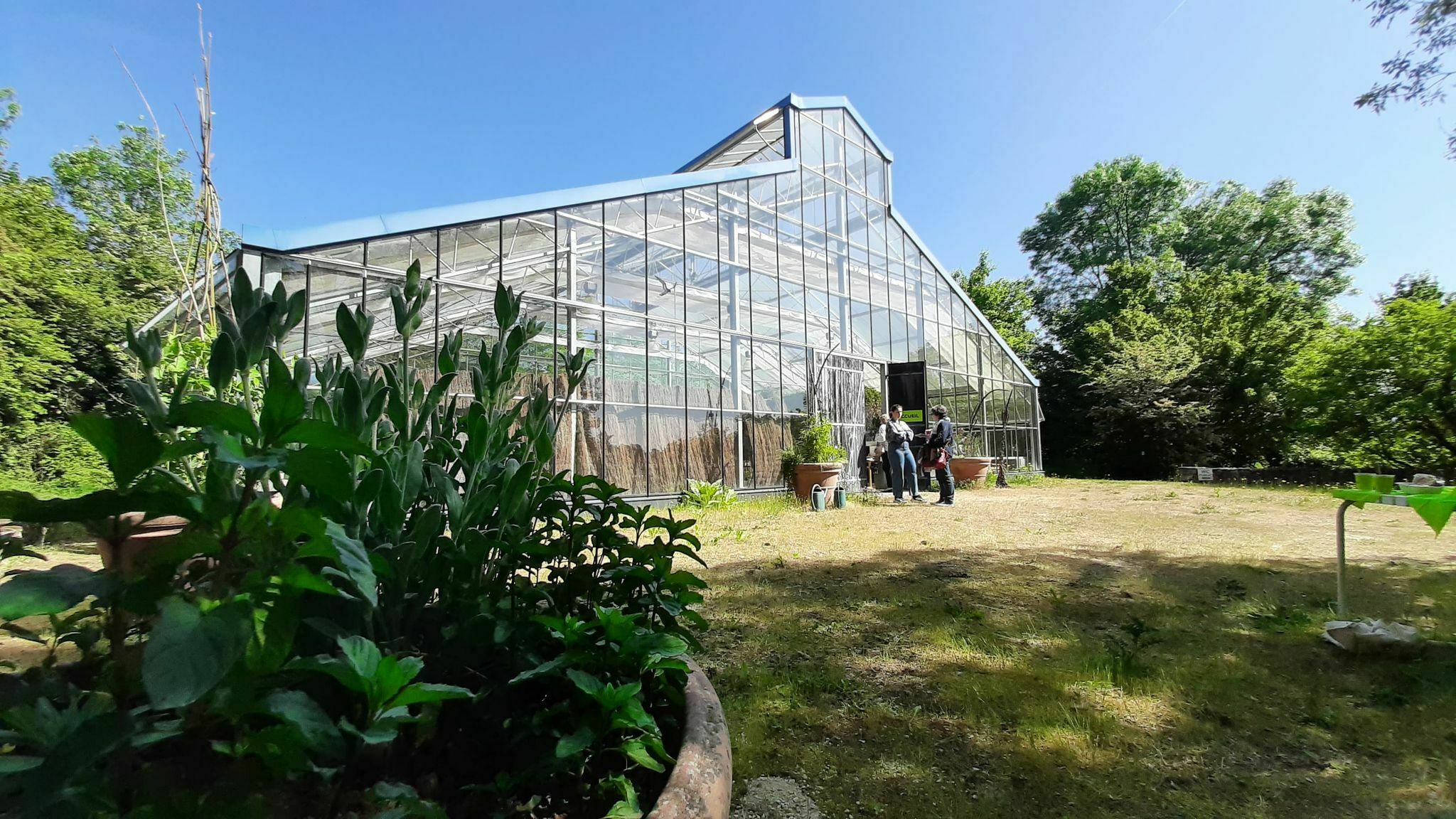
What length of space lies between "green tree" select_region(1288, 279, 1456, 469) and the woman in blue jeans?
731 cm

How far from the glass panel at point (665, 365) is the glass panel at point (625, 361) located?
10 cm

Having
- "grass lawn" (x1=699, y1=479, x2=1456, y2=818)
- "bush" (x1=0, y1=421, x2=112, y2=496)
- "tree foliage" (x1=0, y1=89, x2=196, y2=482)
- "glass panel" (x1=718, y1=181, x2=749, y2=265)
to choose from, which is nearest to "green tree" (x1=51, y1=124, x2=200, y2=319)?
"tree foliage" (x1=0, y1=89, x2=196, y2=482)

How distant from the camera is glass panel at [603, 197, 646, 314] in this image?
8.20 metres

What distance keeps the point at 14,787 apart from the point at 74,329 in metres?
13.0

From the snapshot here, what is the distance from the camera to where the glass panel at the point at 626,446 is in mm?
7824

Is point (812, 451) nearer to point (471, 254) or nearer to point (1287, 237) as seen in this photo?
point (471, 254)

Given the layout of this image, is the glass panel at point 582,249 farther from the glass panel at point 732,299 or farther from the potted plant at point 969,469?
the potted plant at point 969,469

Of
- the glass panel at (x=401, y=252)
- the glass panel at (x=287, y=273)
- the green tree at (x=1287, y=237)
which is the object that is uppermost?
the green tree at (x=1287, y=237)

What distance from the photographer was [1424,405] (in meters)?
8.89

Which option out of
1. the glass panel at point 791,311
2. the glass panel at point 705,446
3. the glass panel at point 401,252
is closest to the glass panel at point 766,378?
the glass panel at point 791,311

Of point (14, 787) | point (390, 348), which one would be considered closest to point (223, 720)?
point (14, 787)

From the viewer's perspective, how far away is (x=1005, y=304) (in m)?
26.3

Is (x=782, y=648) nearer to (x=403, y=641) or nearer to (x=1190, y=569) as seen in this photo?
(x=403, y=641)

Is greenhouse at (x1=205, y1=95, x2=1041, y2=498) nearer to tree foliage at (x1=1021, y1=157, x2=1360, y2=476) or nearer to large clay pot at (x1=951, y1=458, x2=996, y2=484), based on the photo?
large clay pot at (x1=951, y1=458, x2=996, y2=484)
